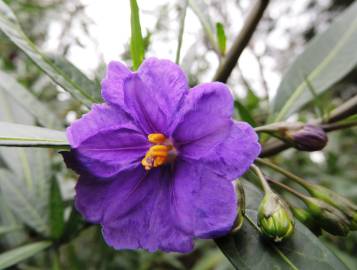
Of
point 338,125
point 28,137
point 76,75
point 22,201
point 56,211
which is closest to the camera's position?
point 28,137

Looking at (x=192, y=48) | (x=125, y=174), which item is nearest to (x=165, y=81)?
(x=125, y=174)

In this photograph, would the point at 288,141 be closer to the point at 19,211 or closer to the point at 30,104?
the point at 30,104

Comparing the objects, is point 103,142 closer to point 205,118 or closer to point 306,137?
point 205,118

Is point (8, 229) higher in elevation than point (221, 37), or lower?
lower

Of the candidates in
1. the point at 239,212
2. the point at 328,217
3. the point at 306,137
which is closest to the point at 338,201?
the point at 328,217

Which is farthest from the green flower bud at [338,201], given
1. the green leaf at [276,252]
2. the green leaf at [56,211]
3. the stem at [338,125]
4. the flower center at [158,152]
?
the green leaf at [56,211]

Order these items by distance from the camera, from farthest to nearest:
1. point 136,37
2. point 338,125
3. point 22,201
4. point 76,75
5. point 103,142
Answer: point 22,201 → point 338,125 → point 76,75 → point 136,37 → point 103,142

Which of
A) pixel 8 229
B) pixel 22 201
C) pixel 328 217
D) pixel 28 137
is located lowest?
pixel 8 229

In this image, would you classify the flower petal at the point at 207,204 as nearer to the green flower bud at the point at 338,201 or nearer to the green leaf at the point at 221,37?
the green flower bud at the point at 338,201
